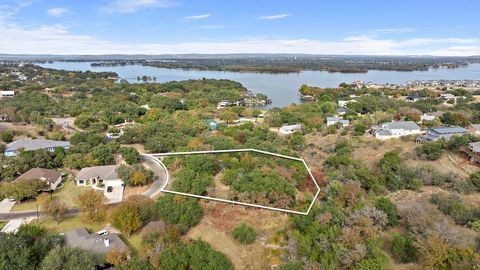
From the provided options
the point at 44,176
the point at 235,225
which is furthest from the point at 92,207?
the point at 235,225

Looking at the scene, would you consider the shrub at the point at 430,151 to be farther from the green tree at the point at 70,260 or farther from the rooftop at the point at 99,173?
the green tree at the point at 70,260

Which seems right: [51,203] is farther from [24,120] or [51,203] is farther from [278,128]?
[24,120]

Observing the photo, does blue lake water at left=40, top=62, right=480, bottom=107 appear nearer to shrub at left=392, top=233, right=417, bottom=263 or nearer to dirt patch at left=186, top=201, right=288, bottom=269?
dirt patch at left=186, top=201, right=288, bottom=269

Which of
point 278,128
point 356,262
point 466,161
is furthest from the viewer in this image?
point 278,128

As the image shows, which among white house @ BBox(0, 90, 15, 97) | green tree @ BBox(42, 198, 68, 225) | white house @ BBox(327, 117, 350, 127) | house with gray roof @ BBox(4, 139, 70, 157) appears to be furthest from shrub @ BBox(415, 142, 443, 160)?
white house @ BBox(0, 90, 15, 97)

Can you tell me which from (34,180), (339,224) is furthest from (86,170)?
(339,224)

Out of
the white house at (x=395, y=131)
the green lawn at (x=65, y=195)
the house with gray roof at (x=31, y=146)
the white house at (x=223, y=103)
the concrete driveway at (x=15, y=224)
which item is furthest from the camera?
the white house at (x=223, y=103)

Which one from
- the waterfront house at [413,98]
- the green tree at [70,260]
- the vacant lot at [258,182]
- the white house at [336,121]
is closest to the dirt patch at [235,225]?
the vacant lot at [258,182]
